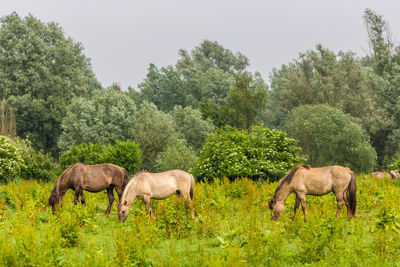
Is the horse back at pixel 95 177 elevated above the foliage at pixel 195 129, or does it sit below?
below

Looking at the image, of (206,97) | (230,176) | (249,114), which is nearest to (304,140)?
(249,114)

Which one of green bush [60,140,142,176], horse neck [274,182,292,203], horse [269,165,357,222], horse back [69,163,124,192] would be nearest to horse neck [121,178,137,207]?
horse back [69,163,124,192]

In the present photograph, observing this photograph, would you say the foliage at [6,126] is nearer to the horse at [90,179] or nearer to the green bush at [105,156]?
the green bush at [105,156]

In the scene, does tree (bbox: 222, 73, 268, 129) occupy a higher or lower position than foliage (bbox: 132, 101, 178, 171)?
higher

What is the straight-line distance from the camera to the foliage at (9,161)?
84.9ft

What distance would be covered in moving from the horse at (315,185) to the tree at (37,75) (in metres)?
39.2

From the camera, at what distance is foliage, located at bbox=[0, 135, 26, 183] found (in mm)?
25875

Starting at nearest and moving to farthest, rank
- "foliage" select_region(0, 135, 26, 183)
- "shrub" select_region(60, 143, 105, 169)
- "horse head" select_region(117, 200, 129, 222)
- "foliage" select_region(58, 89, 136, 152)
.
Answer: "horse head" select_region(117, 200, 129, 222) < "foliage" select_region(0, 135, 26, 183) < "shrub" select_region(60, 143, 105, 169) < "foliage" select_region(58, 89, 136, 152)

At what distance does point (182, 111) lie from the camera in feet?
173

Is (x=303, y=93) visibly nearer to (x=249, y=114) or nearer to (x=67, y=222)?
(x=249, y=114)

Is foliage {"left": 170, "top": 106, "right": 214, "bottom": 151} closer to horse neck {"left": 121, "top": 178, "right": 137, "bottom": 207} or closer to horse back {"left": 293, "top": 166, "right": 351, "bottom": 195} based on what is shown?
horse back {"left": 293, "top": 166, "right": 351, "bottom": 195}

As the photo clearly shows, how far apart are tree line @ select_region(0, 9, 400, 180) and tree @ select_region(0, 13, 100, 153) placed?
0.11m

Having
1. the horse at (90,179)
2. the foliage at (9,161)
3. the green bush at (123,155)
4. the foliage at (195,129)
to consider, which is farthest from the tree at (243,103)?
the horse at (90,179)

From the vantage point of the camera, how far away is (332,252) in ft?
25.5
